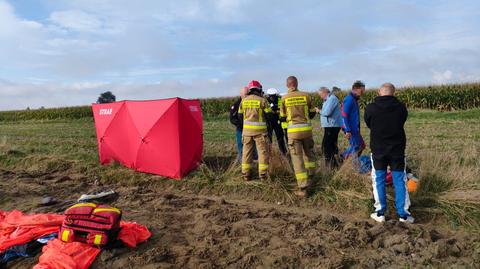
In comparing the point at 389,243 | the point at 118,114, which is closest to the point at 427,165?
the point at 389,243

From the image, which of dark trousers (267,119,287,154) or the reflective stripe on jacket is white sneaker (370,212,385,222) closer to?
the reflective stripe on jacket

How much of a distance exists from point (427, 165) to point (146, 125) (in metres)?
5.79

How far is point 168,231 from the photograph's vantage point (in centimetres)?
587

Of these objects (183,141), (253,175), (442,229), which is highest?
(183,141)

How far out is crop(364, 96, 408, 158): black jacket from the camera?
602cm

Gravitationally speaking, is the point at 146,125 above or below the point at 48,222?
above

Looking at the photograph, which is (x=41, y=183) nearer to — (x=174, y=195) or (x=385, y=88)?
(x=174, y=195)

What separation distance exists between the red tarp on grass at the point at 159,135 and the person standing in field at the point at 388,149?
13.7 ft

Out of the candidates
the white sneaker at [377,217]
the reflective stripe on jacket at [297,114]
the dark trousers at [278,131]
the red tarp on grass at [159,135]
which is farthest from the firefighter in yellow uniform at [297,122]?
the red tarp on grass at [159,135]

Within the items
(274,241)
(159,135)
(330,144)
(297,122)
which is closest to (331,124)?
(330,144)

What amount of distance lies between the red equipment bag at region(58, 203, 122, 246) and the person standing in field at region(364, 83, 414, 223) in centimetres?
367

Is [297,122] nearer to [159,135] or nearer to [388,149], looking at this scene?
[388,149]

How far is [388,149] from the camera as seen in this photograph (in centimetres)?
602

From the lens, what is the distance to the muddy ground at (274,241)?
4680mm
